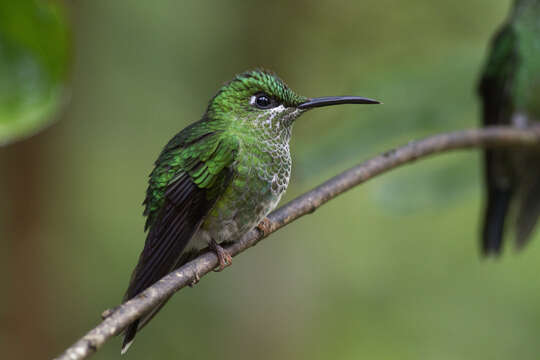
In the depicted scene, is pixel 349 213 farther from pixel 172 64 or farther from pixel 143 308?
pixel 143 308

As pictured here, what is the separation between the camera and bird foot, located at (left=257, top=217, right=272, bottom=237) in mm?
2250

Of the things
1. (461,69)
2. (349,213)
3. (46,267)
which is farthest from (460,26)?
(46,267)

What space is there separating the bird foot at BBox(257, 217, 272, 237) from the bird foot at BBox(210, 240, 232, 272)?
161 millimetres

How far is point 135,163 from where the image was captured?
7.90 metres

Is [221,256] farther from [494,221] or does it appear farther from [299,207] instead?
[494,221]

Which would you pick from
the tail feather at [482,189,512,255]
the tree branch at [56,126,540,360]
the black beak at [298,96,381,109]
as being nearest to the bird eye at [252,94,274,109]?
the black beak at [298,96,381,109]

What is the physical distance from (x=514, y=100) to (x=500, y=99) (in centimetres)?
11

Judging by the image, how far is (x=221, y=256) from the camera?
2.16m

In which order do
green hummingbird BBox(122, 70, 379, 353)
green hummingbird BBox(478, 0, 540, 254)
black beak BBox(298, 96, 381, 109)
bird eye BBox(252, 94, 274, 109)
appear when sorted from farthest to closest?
green hummingbird BBox(478, 0, 540, 254)
bird eye BBox(252, 94, 274, 109)
green hummingbird BBox(122, 70, 379, 353)
black beak BBox(298, 96, 381, 109)

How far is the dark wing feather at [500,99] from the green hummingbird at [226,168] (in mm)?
2930

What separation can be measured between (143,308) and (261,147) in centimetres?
92

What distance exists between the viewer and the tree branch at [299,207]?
1384 mm

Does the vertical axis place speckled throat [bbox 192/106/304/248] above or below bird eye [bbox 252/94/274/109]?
below

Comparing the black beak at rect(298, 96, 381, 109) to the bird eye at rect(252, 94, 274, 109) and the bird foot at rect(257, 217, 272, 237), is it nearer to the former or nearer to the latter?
the bird eye at rect(252, 94, 274, 109)
